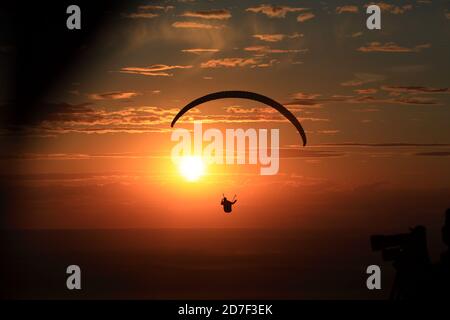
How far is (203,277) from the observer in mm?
148625

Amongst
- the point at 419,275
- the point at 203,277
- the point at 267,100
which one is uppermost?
the point at 203,277

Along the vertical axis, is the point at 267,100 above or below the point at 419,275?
above

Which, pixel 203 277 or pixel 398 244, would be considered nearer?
pixel 398 244


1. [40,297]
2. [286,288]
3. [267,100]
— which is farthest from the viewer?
[286,288]

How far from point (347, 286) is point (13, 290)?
57.9m

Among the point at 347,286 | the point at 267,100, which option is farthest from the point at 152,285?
the point at 267,100

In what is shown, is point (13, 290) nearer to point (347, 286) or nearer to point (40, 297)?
point (40, 297)

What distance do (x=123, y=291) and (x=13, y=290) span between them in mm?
20243

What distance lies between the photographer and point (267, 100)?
4131 centimetres

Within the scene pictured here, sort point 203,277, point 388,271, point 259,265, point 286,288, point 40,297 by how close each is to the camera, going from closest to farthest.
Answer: point 40,297, point 286,288, point 203,277, point 388,271, point 259,265
